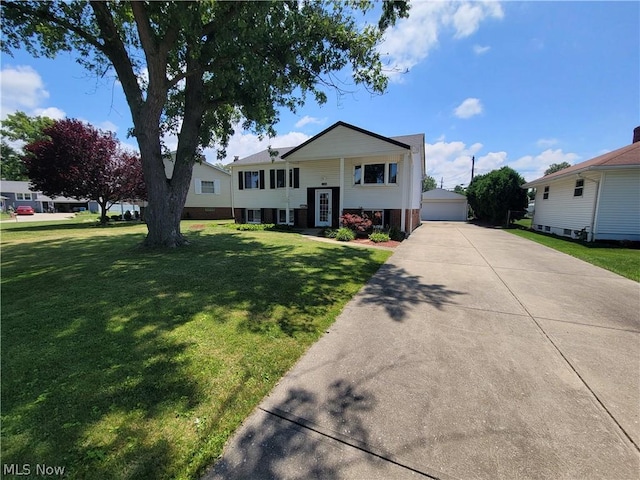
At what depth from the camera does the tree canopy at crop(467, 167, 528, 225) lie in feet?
81.8

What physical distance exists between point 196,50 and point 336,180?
10.4 metres

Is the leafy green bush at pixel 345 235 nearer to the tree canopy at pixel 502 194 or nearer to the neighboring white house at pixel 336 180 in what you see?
the neighboring white house at pixel 336 180

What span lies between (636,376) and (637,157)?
1513 centimetres

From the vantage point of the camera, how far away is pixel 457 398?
2.64m

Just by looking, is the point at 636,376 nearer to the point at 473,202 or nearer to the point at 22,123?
the point at 473,202

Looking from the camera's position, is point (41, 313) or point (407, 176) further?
point (407, 176)

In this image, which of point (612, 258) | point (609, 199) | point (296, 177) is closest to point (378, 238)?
point (612, 258)

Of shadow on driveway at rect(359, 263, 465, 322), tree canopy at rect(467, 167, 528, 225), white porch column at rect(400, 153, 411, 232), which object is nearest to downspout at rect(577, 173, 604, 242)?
white porch column at rect(400, 153, 411, 232)

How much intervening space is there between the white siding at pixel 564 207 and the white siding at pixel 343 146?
942 centimetres

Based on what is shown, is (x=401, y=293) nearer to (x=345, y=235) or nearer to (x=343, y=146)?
(x=345, y=235)

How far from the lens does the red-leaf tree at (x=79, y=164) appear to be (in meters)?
17.4

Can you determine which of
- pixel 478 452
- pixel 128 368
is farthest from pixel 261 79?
pixel 478 452

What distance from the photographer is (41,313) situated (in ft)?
13.5
